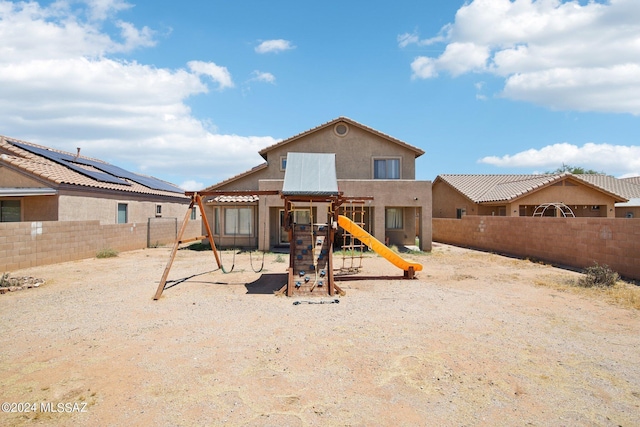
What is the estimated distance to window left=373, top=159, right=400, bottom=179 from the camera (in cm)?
2264

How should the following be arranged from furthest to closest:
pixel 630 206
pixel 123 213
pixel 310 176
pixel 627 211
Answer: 1. pixel 627 211
2. pixel 630 206
3. pixel 123 213
4. pixel 310 176

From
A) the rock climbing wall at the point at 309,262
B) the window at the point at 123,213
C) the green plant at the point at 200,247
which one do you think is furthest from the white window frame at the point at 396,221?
the window at the point at 123,213

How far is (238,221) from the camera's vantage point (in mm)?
22875

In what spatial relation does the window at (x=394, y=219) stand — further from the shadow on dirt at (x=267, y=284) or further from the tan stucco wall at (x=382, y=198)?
the shadow on dirt at (x=267, y=284)

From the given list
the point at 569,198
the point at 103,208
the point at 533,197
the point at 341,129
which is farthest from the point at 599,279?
the point at 103,208

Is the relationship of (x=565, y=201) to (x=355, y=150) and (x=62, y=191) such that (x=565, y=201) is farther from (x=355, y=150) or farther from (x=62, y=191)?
(x=62, y=191)

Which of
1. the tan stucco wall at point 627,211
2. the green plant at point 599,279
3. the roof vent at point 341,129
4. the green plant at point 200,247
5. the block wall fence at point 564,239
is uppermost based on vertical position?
the roof vent at point 341,129

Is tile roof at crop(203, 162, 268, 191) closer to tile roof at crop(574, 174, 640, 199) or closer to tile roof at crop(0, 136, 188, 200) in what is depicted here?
tile roof at crop(0, 136, 188, 200)

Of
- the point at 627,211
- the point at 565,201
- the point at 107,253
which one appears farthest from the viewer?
the point at 627,211

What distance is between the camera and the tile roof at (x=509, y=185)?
83.5 feet

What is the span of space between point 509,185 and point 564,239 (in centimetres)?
1518

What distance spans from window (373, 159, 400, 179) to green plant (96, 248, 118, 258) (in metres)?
15.1

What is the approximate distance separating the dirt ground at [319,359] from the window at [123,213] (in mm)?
13987

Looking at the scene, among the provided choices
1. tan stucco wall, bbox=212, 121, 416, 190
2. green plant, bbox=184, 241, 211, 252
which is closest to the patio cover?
tan stucco wall, bbox=212, 121, 416, 190
